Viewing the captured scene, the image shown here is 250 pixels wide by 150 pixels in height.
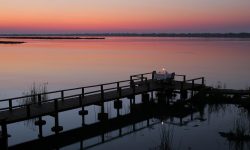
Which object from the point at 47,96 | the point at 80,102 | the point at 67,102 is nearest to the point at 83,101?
the point at 67,102

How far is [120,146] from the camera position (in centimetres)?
1638

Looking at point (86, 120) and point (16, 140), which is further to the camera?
point (86, 120)

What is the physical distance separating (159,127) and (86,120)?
4.74 m

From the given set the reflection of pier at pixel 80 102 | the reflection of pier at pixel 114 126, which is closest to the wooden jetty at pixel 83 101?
the reflection of pier at pixel 80 102

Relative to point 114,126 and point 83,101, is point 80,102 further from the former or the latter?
point 114,126

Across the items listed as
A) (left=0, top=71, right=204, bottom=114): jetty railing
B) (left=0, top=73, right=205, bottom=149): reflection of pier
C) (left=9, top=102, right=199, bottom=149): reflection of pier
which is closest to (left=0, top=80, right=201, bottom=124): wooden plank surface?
(left=0, top=73, right=205, bottom=149): reflection of pier

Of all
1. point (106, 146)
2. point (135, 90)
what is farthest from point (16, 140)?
point (135, 90)

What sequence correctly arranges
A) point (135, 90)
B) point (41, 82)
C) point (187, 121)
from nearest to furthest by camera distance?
point (187, 121), point (135, 90), point (41, 82)

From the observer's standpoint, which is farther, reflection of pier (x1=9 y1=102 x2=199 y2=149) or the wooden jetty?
reflection of pier (x1=9 y1=102 x2=199 y2=149)

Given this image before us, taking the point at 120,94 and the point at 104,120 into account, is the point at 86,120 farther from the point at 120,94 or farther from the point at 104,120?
the point at 120,94

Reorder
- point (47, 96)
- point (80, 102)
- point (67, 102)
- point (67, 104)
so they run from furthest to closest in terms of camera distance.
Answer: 1. point (47, 96)
2. point (67, 102)
3. point (67, 104)
4. point (80, 102)

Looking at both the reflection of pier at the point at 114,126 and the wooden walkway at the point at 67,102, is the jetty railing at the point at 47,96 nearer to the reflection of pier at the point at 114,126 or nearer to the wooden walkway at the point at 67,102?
the wooden walkway at the point at 67,102

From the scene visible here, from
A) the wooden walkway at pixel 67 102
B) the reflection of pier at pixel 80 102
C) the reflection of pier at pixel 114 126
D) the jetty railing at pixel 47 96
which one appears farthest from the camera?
the reflection of pier at pixel 114 126

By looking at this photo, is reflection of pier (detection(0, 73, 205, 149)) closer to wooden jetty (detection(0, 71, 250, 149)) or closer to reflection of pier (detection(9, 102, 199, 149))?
wooden jetty (detection(0, 71, 250, 149))
